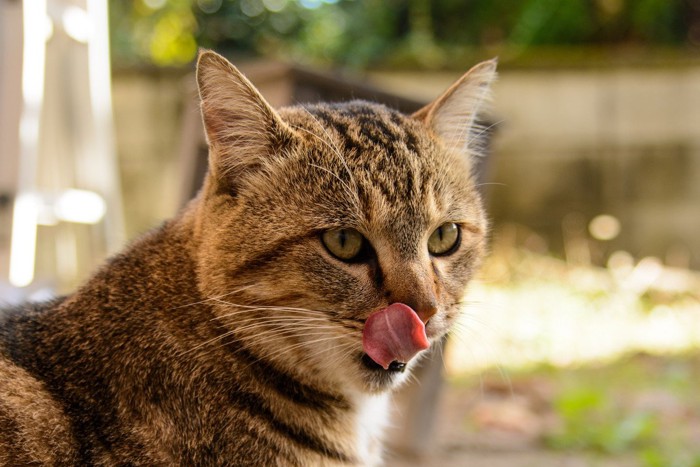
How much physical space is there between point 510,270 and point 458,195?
3.95 m

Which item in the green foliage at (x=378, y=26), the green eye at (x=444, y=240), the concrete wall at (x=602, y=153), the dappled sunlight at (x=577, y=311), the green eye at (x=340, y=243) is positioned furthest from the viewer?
the green foliage at (x=378, y=26)

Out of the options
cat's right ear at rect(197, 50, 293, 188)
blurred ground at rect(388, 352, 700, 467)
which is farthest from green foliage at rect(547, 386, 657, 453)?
cat's right ear at rect(197, 50, 293, 188)

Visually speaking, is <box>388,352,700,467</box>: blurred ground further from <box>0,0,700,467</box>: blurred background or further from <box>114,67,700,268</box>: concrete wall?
<box>114,67,700,268</box>: concrete wall

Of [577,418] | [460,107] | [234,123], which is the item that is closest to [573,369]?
[577,418]

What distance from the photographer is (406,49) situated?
7.62 metres

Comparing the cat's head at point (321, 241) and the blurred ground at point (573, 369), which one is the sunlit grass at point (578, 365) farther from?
the cat's head at point (321, 241)

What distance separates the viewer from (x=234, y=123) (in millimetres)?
1645

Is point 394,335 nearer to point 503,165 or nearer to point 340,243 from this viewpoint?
point 340,243

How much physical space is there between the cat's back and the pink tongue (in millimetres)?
604

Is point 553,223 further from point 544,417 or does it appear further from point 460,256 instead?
point 460,256

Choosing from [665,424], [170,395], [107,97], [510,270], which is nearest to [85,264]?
[107,97]

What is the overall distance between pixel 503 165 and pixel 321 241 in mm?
4751

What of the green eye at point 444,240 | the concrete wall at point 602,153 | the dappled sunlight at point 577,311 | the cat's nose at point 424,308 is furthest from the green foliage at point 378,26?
the cat's nose at point 424,308

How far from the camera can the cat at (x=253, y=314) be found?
1.42 m
